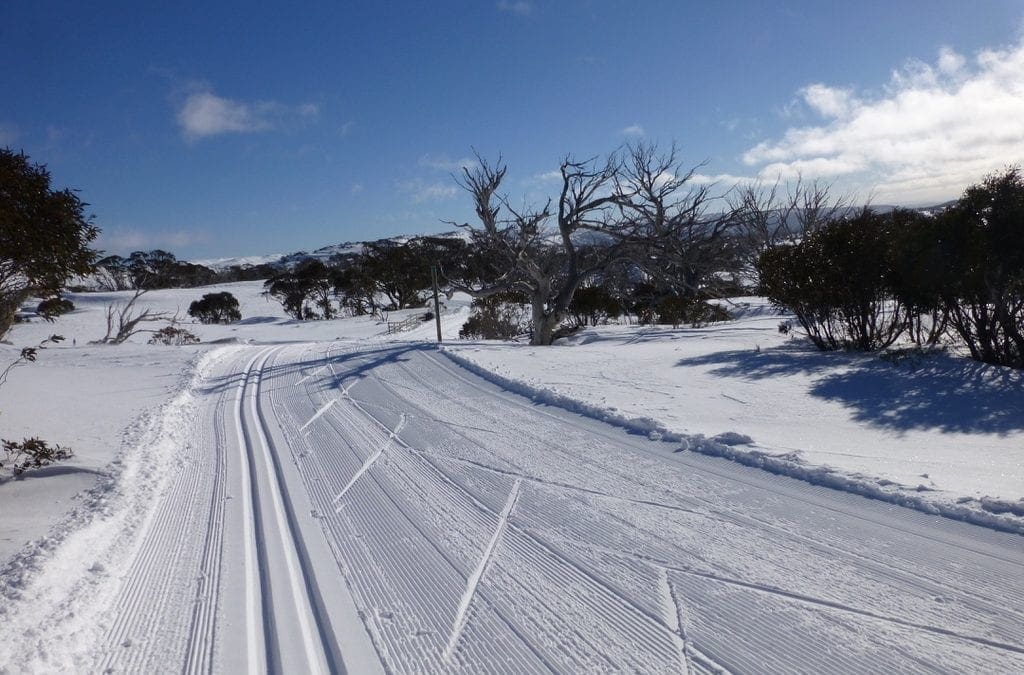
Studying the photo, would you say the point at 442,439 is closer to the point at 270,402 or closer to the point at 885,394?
the point at 270,402

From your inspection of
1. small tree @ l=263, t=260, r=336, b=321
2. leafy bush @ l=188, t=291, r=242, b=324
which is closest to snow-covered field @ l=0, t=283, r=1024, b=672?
small tree @ l=263, t=260, r=336, b=321

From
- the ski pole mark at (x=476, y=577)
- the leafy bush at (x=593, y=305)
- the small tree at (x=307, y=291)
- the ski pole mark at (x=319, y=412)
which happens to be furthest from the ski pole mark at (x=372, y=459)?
the small tree at (x=307, y=291)

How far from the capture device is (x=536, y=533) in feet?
13.7

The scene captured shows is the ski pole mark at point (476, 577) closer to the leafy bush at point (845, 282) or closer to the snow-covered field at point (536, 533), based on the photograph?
the snow-covered field at point (536, 533)

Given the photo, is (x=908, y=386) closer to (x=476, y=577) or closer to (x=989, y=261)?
(x=989, y=261)

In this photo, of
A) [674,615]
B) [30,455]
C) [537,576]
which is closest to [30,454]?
[30,455]

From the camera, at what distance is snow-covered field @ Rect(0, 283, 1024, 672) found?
292cm

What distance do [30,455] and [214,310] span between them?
149 ft

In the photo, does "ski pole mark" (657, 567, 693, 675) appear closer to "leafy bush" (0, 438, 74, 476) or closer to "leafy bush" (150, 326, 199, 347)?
"leafy bush" (0, 438, 74, 476)

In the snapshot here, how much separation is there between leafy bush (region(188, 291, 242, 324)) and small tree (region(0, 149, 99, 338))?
44530 mm

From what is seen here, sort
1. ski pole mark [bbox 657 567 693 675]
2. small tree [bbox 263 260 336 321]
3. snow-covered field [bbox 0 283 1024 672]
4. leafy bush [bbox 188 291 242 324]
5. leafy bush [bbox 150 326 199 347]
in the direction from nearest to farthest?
ski pole mark [bbox 657 567 693 675] < snow-covered field [bbox 0 283 1024 672] < leafy bush [bbox 150 326 199 347] < leafy bush [bbox 188 291 242 324] < small tree [bbox 263 260 336 321]

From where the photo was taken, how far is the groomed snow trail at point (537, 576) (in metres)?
2.84

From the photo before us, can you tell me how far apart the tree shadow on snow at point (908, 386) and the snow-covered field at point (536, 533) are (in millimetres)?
60

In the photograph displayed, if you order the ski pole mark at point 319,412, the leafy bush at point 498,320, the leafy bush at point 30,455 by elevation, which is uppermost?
the leafy bush at point 498,320
